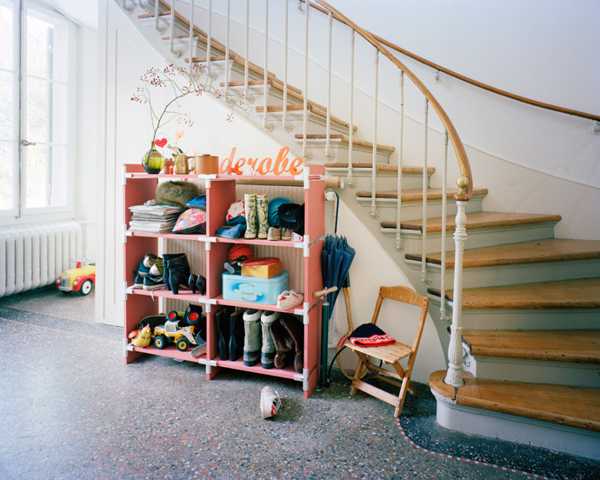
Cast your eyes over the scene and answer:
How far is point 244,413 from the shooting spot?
101 inches

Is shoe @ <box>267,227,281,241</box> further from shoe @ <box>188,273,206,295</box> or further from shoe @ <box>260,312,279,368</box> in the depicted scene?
shoe @ <box>188,273,206,295</box>

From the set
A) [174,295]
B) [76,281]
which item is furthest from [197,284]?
[76,281]

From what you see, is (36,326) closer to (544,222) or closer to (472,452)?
(472,452)

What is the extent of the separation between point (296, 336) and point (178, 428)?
0.87 metres

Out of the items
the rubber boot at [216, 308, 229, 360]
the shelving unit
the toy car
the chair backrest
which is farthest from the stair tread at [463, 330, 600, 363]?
the toy car

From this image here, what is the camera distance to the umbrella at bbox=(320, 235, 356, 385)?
2939mm

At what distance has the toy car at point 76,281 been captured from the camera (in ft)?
15.7

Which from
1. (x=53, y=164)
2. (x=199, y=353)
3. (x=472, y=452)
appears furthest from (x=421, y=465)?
(x=53, y=164)

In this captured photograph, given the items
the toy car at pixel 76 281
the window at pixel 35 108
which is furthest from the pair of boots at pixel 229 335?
the window at pixel 35 108

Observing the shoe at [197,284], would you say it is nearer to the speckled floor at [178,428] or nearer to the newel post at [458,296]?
the speckled floor at [178,428]

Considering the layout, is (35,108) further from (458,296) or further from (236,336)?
(458,296)

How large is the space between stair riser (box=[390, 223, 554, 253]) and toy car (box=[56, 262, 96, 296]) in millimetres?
3421

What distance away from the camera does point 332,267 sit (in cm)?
296

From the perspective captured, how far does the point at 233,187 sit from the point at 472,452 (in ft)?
6.99
